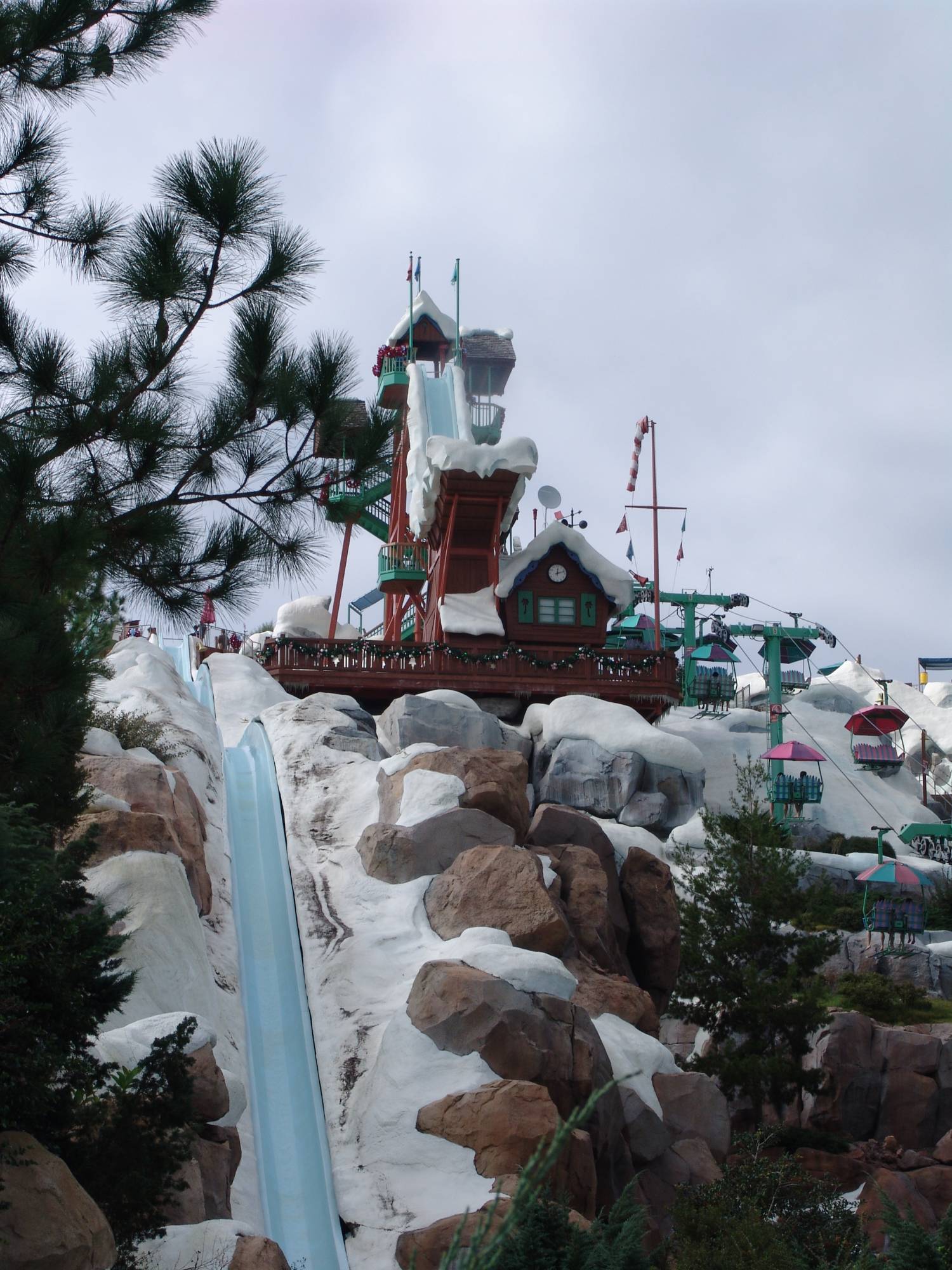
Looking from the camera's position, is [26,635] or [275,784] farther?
[275,784]

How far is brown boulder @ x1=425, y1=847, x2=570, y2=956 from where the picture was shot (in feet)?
51.3

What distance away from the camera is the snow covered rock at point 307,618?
1953 inches

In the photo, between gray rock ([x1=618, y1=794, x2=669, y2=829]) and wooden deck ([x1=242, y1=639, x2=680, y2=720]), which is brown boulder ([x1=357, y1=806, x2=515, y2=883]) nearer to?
gray rock ([x1=618, y1=794, x2=669, y2=829])

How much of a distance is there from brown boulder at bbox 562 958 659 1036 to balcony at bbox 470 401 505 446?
80.4 ft

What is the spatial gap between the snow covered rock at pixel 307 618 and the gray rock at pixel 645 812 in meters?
23.4

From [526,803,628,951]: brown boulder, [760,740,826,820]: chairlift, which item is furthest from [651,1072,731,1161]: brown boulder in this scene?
[760,740,826,820]: chairlift

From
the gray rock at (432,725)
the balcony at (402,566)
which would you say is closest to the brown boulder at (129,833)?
the gray rock at (432,725)

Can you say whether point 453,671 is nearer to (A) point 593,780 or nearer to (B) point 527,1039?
(A) point 593,780

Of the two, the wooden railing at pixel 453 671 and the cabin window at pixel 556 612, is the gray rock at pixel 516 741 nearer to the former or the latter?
the wooden railing at pixel 453 671

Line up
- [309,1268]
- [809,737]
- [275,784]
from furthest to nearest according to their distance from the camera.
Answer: [809,737]
[275,784]
[309,1268]

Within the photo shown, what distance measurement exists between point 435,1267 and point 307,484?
647cm

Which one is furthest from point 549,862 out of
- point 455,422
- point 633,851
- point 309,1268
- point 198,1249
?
point 455,422

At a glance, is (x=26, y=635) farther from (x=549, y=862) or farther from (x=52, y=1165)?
(x=549, y=862)

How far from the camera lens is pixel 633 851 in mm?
20250
